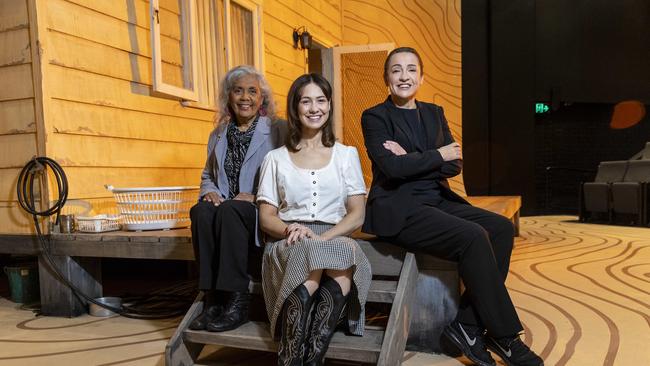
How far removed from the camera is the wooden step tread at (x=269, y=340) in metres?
1.58

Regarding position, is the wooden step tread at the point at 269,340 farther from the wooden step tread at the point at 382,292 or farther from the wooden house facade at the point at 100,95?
the wooden house facade at the point at 100,95

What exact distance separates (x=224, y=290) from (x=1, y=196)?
1632 millimetres

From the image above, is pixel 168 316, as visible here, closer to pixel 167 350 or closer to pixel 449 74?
pixel 167 350

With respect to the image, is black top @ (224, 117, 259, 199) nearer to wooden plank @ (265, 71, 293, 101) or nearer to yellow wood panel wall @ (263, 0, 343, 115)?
yellow wood panel wall @ (263, 0, 343, 115)

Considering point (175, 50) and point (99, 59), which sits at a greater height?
point (175, 50)

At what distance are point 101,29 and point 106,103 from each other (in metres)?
0.40

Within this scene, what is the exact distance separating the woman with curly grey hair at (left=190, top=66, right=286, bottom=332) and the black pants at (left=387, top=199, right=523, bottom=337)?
566 mm

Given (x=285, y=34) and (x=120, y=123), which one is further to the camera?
(x=285, y=34)

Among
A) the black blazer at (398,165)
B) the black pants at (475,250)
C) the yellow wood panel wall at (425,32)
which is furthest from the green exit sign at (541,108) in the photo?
the black pants at (475,250)

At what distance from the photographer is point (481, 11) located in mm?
7227

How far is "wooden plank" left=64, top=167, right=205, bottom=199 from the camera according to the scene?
8.55 ft

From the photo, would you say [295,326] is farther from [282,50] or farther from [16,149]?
[282,50]

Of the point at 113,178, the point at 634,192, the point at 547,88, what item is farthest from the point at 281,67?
the point at 547,88

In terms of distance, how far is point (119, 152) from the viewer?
283 centimetres
